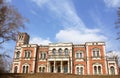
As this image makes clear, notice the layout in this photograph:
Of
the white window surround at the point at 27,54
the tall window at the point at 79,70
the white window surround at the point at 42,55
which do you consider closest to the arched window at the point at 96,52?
the tall window at the point at 79,70

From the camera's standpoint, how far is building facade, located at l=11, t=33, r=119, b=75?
38969mm

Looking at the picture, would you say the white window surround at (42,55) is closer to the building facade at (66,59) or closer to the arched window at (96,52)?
the building facade at (66,59)

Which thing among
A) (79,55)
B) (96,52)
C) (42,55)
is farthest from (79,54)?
(42,55)

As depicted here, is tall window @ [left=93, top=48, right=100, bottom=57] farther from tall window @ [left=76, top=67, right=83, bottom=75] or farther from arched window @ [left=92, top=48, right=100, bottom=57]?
tall window @ [left=76, top=67, right=83, bottom=75]

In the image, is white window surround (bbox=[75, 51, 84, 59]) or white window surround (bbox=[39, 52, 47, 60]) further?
white window surround (bbox=[39, 52, 47, 60])

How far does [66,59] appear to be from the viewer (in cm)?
3884

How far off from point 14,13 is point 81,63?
21.7 metres

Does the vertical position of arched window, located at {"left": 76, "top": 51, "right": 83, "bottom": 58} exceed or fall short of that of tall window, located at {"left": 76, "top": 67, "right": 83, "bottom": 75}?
it exceeds it

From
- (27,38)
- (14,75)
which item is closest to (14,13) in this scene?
(14,75)

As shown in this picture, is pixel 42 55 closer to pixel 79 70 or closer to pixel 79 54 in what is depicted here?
pixel 79 54

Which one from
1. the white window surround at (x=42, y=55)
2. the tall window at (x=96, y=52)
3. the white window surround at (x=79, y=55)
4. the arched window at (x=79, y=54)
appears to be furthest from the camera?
the white window surround at (x=42, y=55)

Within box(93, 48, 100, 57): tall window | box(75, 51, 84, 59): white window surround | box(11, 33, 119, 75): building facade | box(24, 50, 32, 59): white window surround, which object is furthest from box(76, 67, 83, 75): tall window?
box(24, 50, 32, 59): white window surround

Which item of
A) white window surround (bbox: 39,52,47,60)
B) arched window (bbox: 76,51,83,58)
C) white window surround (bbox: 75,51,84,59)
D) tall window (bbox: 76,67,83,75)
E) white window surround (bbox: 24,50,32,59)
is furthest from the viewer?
white window surround (bbox: 39,52,47,60)

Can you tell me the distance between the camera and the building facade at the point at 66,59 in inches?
1534
